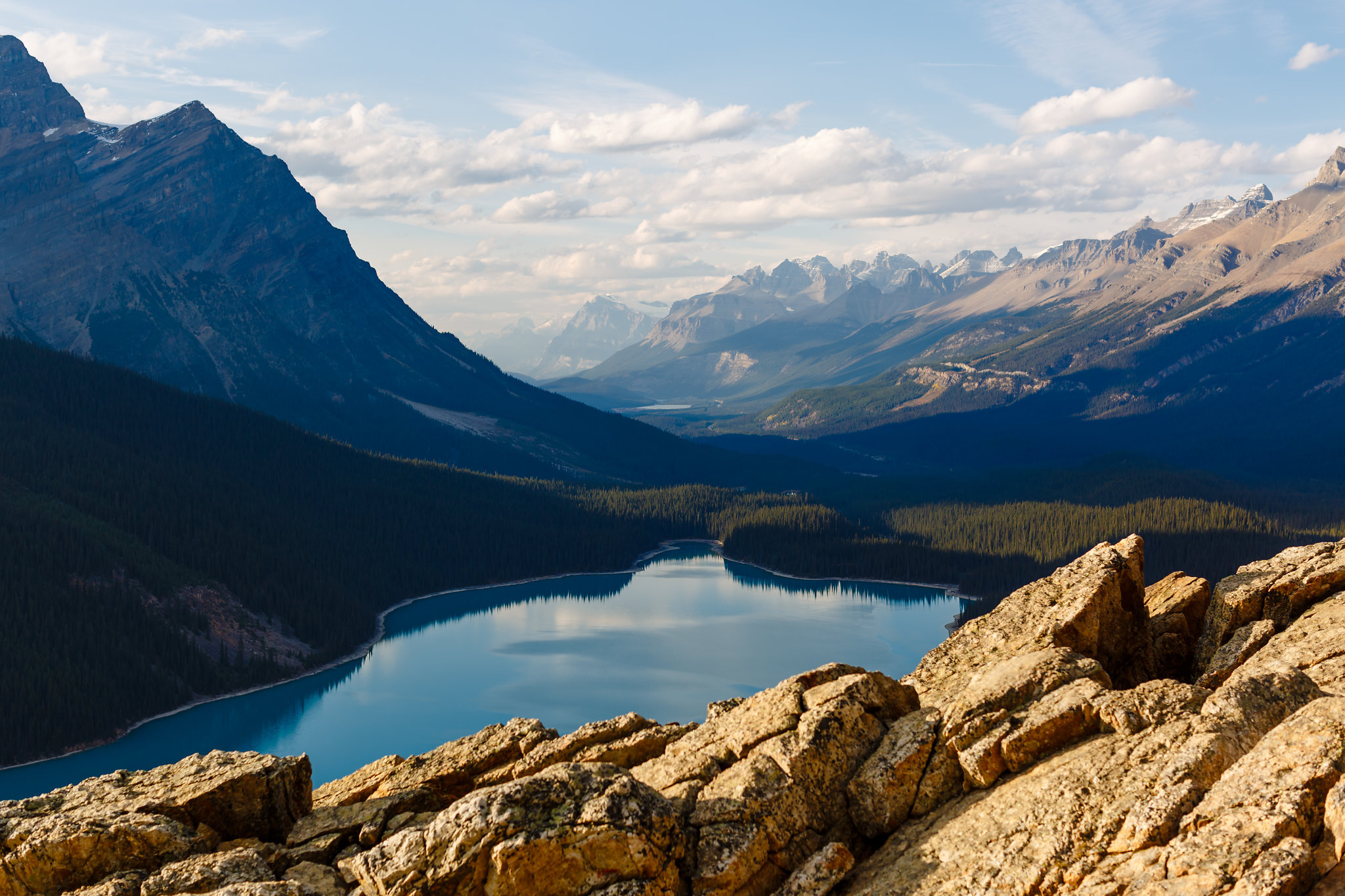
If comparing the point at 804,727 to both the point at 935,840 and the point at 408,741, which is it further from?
the point at 408,741

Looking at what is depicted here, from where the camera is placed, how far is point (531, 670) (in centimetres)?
14488

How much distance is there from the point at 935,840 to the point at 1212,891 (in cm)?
554

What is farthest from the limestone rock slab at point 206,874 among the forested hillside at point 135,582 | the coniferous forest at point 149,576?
the coniferous forest at point 149,576

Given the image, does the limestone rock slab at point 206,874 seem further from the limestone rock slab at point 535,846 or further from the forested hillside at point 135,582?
the forested hillside at point 135,582

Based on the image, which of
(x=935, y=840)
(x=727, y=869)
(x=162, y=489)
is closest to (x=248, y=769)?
(x=727, y=869)

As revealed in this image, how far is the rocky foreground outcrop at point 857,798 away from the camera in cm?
1827

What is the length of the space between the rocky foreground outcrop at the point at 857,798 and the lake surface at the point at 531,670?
201 ft

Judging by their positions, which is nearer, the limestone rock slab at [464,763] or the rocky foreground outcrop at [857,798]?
the rocky foreground outcrop at [857,798]

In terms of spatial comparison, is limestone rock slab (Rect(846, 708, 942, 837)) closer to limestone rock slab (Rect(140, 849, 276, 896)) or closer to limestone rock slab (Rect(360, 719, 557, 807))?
limestone rock slab (Rect(360, 719, 557, 807))

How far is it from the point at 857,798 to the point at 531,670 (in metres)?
127

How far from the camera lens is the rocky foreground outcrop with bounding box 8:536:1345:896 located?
18266 mm

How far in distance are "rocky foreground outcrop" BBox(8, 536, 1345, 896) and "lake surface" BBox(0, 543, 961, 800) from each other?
6137cm

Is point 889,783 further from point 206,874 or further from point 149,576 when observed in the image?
point 149,576

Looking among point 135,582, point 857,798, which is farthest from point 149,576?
point 857,798
